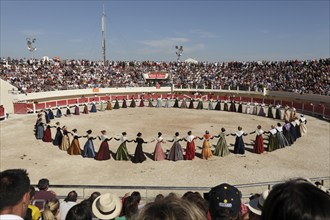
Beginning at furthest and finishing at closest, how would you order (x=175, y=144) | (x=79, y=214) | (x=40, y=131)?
(x=40, y=131) → (x=175, y=144) → (x=79, y=214)

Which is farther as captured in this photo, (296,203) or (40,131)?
(40,131)

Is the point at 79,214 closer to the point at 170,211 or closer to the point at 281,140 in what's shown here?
the point at 170,211

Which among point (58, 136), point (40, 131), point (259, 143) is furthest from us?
point (40, 131)

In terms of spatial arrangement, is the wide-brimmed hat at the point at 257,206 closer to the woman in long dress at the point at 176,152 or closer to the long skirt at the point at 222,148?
the woman in long dress at the point at 176,152

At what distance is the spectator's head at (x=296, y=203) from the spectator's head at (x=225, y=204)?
4.28 feet

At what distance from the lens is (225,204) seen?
241 cm

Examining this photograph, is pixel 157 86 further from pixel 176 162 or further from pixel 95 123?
pixel 176 162

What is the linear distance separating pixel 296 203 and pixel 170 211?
470mm

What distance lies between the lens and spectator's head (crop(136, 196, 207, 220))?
118 cm

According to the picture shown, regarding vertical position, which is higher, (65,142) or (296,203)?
(296,203)

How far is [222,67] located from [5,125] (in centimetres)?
3020

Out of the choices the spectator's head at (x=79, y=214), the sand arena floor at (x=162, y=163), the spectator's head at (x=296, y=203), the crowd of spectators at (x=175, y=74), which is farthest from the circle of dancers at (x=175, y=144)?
the crowd of spectators at (x=175, y=74)

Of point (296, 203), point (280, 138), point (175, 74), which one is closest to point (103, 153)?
point (280, 138)

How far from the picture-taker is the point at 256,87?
31531 mm
